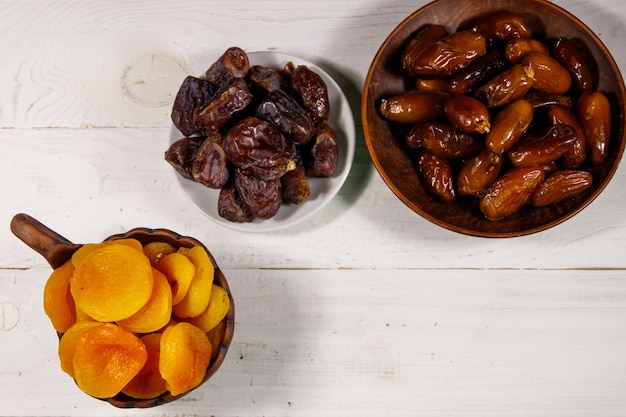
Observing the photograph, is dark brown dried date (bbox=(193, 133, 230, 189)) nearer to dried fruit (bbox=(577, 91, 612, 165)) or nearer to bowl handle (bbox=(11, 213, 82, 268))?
bowl handle (bbox=(11, 213, 82, 268))

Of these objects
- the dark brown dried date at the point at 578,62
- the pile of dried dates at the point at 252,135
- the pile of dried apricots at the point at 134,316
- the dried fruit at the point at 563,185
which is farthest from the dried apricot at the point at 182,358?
the dark brown dried date at the point at 578,62

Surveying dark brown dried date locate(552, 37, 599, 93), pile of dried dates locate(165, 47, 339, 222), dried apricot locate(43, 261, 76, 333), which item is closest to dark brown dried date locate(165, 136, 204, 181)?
pile of dried dates locate(165, 47, 339, 222)

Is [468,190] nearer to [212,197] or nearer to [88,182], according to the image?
[212,197]

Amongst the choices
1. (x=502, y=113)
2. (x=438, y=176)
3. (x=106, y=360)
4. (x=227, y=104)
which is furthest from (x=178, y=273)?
(x=502, y=113)

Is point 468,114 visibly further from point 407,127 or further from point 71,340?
point 71,340

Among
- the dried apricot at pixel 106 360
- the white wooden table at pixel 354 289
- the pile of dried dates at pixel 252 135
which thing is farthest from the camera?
the white wooden table at pixel 354 289

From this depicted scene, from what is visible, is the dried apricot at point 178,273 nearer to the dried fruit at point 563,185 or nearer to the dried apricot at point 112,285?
the dried apricot at point 112,285

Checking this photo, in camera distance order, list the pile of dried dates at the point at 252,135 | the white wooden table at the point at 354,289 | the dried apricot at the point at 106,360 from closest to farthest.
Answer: the dried apricot at the point at 106,360
the pile of dried dates at the point at 252,135
the white wooden table at the point at 354,289

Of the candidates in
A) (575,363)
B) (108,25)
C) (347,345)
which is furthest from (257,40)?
(575,363)
